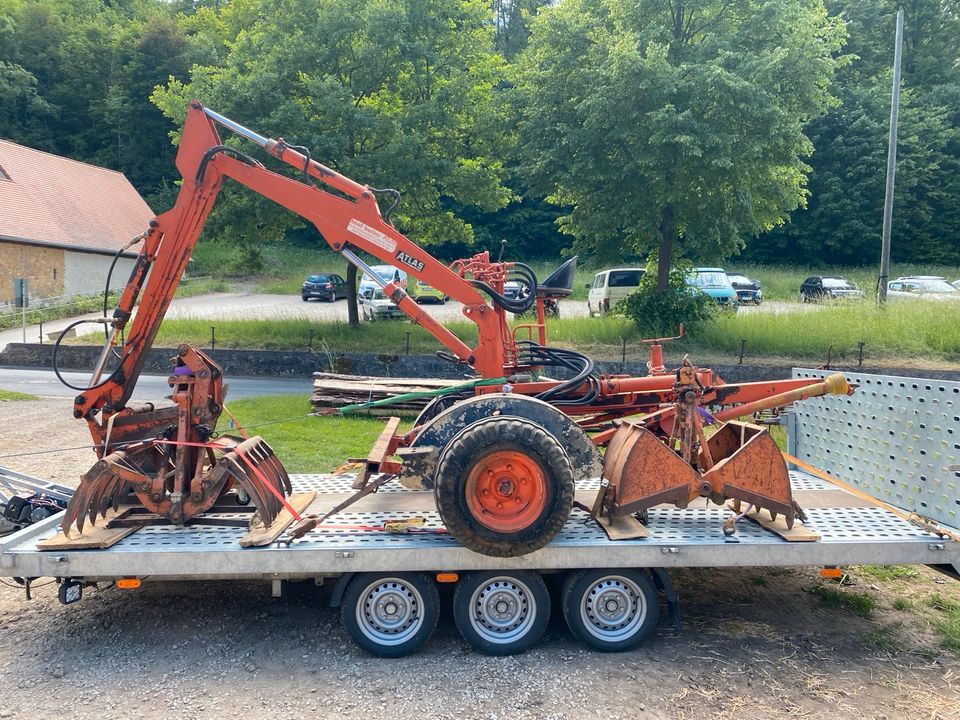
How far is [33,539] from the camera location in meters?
5.12

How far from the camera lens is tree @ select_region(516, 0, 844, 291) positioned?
51.2ft

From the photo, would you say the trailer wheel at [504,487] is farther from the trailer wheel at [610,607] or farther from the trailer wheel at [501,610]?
the trailer wheel at [610,607]

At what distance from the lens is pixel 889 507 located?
567 cm

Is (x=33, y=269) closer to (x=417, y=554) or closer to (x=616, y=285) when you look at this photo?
(x=616, y=285)

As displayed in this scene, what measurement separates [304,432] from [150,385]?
7272 mm

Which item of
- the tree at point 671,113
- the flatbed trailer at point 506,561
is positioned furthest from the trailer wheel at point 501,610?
the tree at point 671,113

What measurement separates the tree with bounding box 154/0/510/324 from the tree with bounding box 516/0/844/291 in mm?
1752

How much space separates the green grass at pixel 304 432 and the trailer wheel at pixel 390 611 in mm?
4708

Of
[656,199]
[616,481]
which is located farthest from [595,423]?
[656,199]

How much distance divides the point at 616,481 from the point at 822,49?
1464 centimetres

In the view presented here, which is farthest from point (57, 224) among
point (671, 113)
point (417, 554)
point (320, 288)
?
point (417, 554)

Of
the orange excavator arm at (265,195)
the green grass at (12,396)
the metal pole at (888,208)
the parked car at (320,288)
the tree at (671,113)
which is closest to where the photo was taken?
the orange excavator arm at (265,195)

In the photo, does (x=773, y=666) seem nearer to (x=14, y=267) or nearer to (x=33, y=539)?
(x=33, y=539)

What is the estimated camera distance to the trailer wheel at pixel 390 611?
4.90 m
